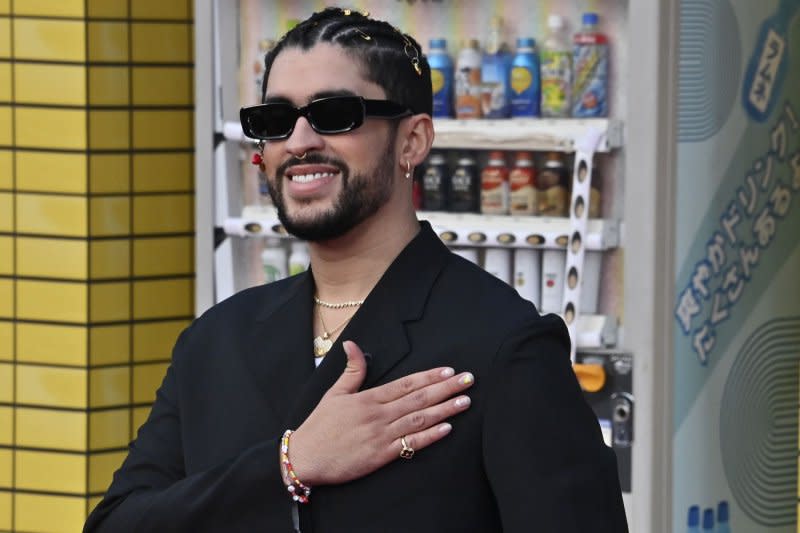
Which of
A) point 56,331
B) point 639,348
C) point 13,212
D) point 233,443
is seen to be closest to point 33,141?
point 13,212

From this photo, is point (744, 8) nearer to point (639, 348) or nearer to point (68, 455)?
point (639, 348)

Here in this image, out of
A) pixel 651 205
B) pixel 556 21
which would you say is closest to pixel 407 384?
pixel 651 205

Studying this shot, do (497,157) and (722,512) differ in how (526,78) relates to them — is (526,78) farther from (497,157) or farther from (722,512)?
(722,512)

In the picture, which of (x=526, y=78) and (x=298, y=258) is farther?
(x=298, y=258)

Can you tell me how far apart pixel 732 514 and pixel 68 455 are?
2256 millimetres

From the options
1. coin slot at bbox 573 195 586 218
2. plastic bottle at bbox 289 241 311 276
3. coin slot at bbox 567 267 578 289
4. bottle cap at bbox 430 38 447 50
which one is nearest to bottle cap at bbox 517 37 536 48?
bottle cap at bbox 430 38 447 50

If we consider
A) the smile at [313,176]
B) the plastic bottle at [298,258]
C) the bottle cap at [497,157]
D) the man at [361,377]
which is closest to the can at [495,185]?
the bottle cap at [497,157]

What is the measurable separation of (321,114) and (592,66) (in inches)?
90.5

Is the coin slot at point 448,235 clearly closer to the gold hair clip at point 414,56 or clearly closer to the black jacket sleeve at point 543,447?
the gold hair clip at point 414,56

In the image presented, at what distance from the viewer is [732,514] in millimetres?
4105

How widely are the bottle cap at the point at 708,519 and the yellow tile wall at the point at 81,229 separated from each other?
211 cm

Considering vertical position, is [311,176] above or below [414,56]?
below

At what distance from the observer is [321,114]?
6.42 feet

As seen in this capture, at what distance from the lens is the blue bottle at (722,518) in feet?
13.4
